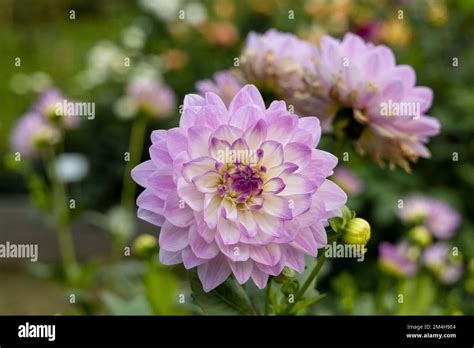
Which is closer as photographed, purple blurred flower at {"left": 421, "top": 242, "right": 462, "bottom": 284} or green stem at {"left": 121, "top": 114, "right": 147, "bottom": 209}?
purple blurred flower at {"left": 421, "top": 242, "right": 462, "bottom": 284}

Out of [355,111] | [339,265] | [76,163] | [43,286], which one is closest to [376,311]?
[355,111]

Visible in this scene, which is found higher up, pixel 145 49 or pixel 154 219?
pixel 145 49

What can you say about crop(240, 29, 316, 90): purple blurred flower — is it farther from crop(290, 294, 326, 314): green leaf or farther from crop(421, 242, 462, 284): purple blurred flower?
crop(421, 242, 462, 284): purple blurred flower

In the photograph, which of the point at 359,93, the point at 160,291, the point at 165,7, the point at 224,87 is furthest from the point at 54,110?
the point at 165,7

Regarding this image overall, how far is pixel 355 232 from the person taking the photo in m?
0.67

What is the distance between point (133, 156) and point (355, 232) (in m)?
1.98

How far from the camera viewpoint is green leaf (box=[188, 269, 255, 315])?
0.67m

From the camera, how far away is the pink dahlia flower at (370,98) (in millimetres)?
841

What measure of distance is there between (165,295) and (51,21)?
523 centimetres

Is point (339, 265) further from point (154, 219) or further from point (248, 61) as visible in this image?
point (154, 219)

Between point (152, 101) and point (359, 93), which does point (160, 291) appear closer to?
point (359, 93)

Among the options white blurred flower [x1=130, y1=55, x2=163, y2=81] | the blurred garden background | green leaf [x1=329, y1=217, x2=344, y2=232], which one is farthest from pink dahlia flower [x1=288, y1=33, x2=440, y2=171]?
white blurred flower [x1=130, y1=55, x2=163, y2=81]

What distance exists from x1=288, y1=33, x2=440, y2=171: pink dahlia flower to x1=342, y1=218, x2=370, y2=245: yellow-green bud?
0.20 meters
